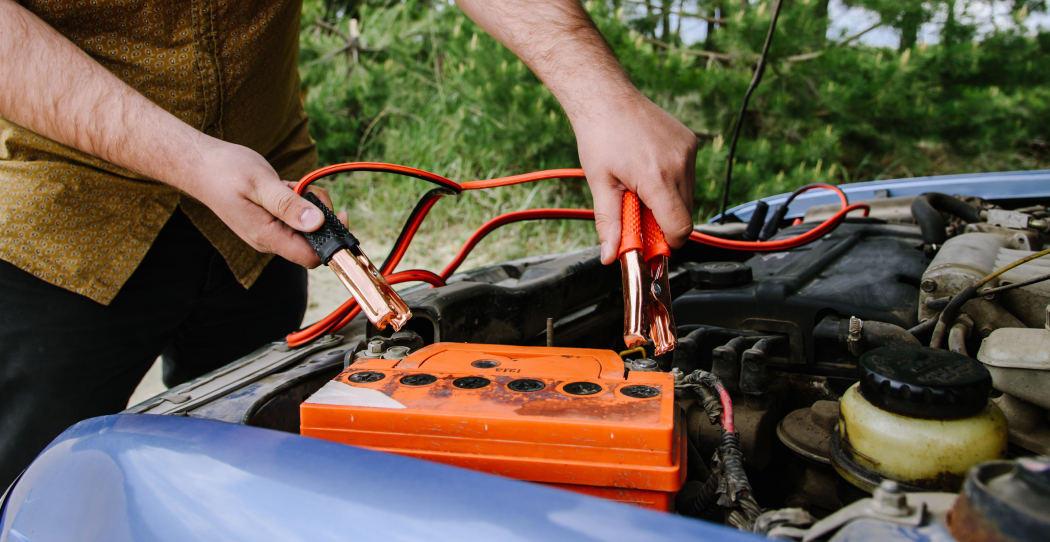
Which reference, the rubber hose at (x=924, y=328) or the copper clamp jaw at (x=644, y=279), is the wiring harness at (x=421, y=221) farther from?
the rubber hose at (x=924, y=328)

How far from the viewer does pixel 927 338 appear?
103 cm

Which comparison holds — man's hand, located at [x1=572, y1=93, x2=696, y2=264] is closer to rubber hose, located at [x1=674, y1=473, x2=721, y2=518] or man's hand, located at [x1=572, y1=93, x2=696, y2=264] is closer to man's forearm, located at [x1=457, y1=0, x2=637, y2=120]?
man's forearm, located at [x1=457, y1=0, x2=637, y2=120]

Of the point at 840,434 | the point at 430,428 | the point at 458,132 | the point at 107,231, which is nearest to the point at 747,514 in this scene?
the point at 840,434

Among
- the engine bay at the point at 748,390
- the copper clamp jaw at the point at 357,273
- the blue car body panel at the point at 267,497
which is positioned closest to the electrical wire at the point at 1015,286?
the engine bay at the point at 748,390

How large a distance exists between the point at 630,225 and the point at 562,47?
1.19 feet

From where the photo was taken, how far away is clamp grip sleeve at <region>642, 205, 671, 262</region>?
2.89 ft

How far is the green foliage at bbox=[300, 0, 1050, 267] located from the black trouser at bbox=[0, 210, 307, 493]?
9.10ft

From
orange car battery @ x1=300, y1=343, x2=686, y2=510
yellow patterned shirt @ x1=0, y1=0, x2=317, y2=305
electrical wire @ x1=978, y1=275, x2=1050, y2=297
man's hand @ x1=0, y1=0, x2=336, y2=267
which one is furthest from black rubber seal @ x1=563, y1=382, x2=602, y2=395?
yellow patterned shirt @ x1=0, y1=0, x2=317, y2=305

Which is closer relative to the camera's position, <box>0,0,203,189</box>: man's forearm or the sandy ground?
<box>0,0,203,189</box>: man's forearm

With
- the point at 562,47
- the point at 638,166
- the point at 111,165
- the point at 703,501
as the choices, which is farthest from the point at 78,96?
the point at 703,501

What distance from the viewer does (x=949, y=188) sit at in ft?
6.28

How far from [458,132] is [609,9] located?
160 centimetres

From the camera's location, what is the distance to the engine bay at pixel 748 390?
633 mm

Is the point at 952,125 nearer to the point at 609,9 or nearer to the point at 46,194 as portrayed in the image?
the point at 609,9
